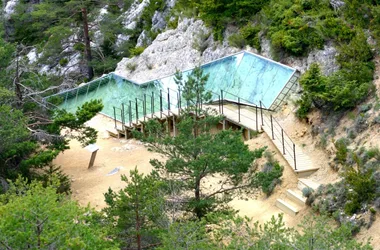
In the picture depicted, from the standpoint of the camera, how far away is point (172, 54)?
1374 inches

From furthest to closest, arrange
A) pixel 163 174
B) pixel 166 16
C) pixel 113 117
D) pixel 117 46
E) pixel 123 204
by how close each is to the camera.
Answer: pixel 117 46 < pixel 166 16 < pixel 113 117 < pixel 163 174 < pixel 123 204

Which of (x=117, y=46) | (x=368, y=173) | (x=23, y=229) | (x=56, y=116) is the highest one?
(x=23, y=229)

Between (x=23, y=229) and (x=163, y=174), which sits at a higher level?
(x=23, y=229)

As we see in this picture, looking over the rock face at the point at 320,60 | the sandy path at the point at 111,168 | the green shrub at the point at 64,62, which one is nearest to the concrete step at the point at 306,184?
the sandy path at the point at 111,168

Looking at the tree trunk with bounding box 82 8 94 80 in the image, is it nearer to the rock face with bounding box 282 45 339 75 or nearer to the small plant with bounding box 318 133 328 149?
the rock face with bounding box 282 45 339 75

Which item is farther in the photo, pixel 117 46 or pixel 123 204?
pixel 117 46

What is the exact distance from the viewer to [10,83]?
86.9 feet

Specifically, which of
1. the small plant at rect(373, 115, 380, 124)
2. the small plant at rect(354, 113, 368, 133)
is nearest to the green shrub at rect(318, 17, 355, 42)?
the small plant at rect(354, 113, 368, 133)

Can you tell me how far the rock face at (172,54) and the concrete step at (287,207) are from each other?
1069cm

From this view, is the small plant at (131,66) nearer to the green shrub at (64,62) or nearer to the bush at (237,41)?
the bush at (237,41)

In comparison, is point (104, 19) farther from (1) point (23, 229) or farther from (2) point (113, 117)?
(1) point (23, 229)

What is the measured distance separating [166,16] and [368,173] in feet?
75.7

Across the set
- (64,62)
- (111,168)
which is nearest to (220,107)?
(111,168)

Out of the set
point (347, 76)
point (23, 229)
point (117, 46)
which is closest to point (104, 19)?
point (117, 46)
